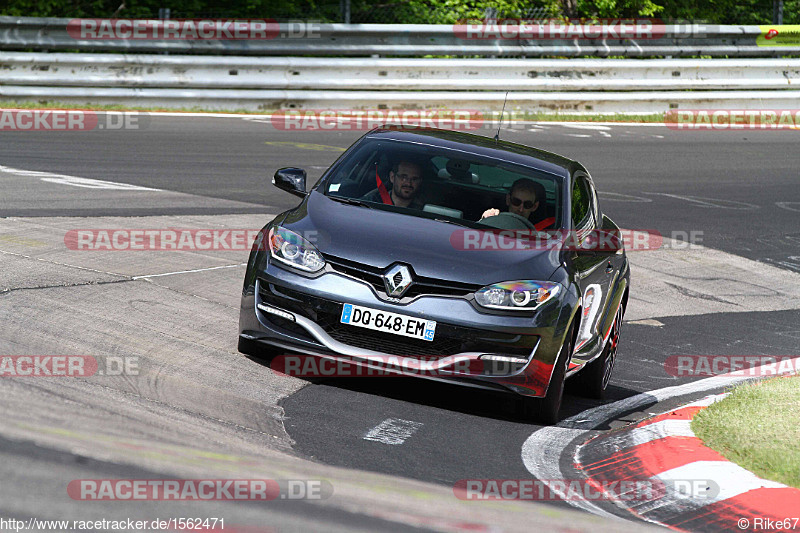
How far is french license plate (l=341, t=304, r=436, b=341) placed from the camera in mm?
5980

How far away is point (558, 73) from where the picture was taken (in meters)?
21.2

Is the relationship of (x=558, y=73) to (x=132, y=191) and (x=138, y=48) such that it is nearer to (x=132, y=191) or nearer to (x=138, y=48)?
(x=138, y=48)

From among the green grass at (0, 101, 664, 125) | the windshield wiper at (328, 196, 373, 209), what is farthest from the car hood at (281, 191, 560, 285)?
the green grass at (0, 101, 664, 125)

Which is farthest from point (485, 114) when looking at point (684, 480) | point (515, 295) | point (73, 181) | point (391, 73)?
point (684, 480)

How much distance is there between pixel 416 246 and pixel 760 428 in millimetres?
2034

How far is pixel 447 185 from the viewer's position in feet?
23.6

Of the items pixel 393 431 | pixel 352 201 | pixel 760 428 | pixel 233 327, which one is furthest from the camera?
pixel 233 327

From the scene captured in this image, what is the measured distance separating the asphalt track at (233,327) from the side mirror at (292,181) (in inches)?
38.4

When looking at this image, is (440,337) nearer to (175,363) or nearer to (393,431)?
(393,431)

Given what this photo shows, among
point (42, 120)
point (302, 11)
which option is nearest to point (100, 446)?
point (42, 120)

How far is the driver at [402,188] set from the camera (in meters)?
7.05

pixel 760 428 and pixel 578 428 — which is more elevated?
pixel 760 428

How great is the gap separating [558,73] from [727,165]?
421 centimetres

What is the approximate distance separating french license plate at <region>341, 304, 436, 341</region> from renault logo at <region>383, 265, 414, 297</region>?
Result: 12 cm
